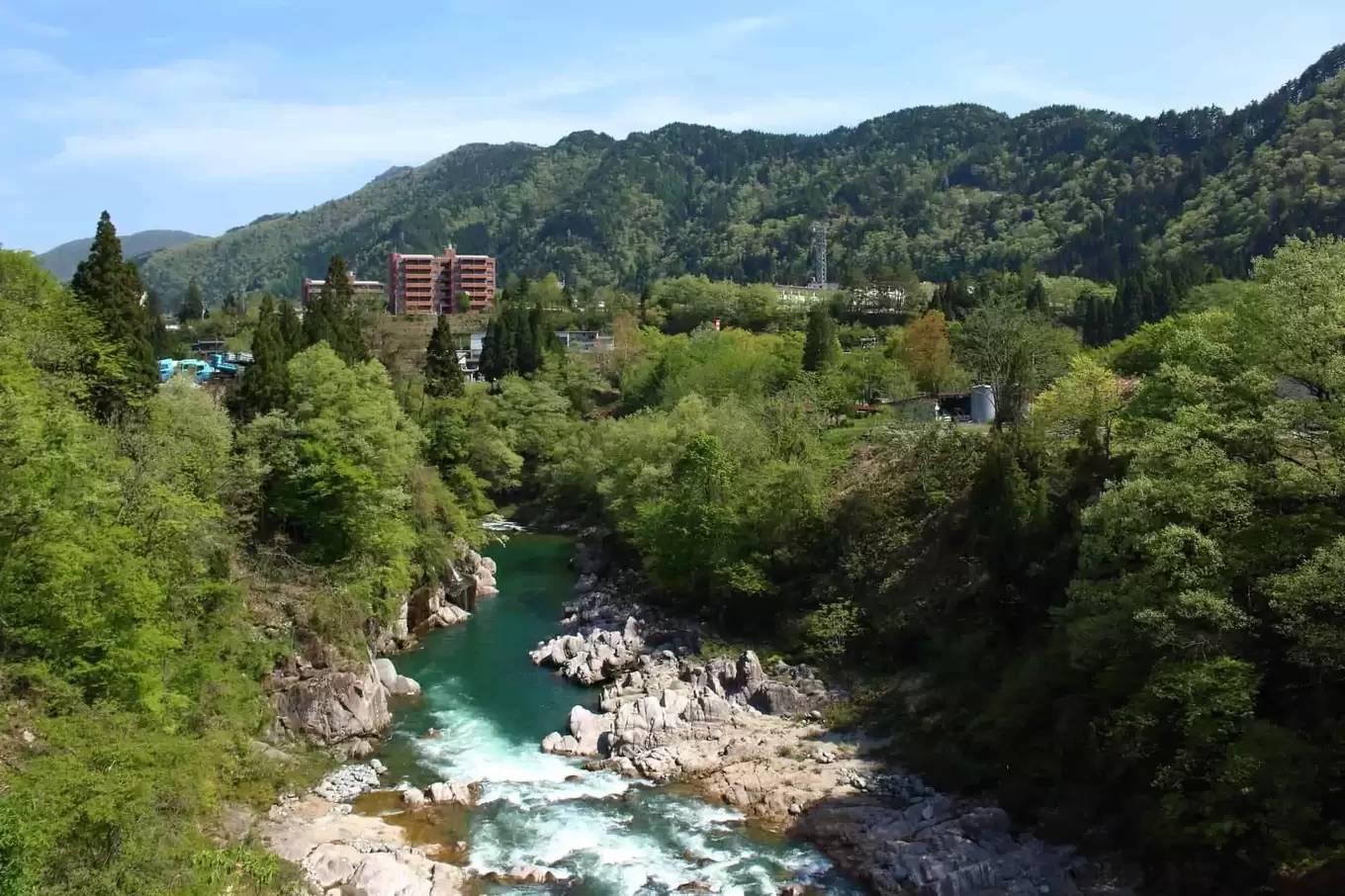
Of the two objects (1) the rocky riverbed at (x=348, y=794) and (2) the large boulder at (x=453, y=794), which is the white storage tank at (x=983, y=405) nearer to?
(1) the rocky riverbed at (x=348, y=794)

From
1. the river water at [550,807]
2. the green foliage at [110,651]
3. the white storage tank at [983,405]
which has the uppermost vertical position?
the white storage tank at [983,405]

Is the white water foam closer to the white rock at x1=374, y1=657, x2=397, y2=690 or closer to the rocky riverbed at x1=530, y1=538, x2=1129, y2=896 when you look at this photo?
the rocky riverbed at x1=530, y1=538, x2=1129, y2=896

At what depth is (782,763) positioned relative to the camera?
24234 millimetres

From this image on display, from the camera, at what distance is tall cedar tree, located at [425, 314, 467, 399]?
53.0 meters

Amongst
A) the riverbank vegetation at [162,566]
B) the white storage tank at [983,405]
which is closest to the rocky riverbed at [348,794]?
the riverbank vegetation at [162,566]

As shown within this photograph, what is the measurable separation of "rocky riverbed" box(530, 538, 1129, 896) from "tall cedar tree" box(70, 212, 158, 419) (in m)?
14.1

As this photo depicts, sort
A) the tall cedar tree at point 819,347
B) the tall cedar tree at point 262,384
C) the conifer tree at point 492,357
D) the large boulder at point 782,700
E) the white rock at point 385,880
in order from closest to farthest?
the white rock at point 385,880, the large boulder at point 782,700, the tall cedar tree at point 262,384, the tall cedar tree at point 819,347, the conifer tree at point 492,357

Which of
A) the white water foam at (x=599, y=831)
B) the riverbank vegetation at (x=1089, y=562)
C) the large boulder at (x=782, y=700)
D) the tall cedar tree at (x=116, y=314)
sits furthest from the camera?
the tall cedar tree at (x=116, y=314)

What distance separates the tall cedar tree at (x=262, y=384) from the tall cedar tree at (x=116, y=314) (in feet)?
9.41

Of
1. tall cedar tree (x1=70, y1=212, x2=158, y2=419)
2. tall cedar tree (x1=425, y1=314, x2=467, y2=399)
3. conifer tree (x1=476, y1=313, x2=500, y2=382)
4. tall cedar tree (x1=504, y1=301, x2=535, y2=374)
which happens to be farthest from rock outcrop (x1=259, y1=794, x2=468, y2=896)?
conifer tree (x1=476, y1=313, x2=500, y2=382)

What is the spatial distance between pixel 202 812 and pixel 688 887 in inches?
341

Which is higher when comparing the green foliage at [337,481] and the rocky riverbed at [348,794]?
the green foliage at [337,481]

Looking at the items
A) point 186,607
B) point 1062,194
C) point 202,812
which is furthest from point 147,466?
point 1062,194

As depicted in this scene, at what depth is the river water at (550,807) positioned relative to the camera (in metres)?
19.8
